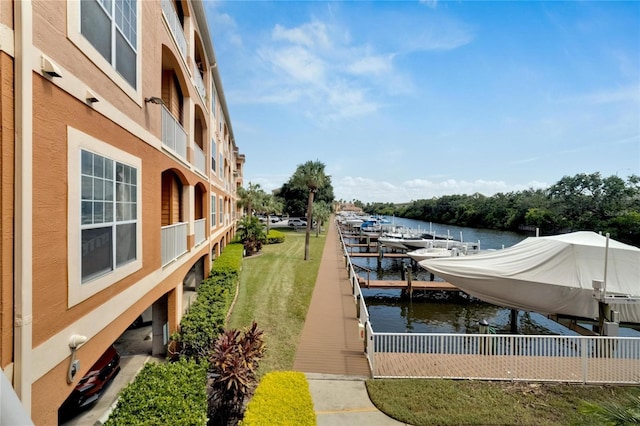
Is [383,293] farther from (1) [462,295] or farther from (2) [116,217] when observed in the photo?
(2) [116,217]

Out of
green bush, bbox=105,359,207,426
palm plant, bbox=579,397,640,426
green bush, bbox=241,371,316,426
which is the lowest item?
green bush, bbox=241,371,316,426

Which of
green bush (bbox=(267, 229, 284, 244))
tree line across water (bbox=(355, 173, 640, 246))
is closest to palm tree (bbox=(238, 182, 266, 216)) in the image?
green bush (bbox=(267, 229, 284, 244))

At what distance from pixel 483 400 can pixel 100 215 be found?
359 inches

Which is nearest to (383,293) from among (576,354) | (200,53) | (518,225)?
(576,354)

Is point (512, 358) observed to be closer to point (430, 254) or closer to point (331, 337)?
point (331, 337)

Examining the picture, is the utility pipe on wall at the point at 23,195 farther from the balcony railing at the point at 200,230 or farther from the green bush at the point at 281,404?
the balcony railing at the point at 200,230

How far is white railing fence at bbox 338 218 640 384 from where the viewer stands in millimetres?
8523

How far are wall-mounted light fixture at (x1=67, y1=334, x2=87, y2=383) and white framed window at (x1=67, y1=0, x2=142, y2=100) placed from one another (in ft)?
12.8

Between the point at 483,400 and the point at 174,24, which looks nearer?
the point at 483,400

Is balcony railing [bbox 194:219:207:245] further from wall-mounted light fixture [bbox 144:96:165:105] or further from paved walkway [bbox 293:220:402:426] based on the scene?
wall-mounted light fixture [bbox 144:96:165:105]

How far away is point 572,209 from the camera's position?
5178 centimetres

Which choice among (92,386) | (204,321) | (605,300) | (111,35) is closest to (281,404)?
(204,321)

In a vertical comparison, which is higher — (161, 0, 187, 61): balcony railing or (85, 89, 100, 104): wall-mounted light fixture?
(161, 0, 187, 61): balcony railing

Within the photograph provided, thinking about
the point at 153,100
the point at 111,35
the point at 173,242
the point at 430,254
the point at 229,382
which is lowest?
the point at 229,382
